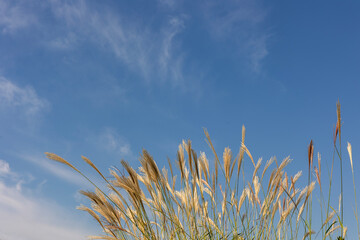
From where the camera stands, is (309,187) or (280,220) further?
(280,220)

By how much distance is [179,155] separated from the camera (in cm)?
285

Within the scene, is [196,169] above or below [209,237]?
above

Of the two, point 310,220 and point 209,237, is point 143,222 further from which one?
point 310,220

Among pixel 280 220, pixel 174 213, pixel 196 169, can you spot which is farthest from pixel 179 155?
pixel 280 220

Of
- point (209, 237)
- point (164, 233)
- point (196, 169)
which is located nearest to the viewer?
point (196, 169)

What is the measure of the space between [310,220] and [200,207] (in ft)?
3.14

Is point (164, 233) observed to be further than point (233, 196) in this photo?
Yes

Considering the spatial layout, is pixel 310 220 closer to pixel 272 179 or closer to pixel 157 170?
pixel 272 179

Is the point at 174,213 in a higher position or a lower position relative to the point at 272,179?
lower

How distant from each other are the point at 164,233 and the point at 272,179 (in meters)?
1.20

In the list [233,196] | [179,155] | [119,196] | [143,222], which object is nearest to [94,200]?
[119,196]

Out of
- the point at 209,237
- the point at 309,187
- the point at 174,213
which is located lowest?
the point at 209,237

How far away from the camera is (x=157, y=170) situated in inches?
112

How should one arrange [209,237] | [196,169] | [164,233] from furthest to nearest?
1. [164,233]
2. [209,237]
3. [196,169]
